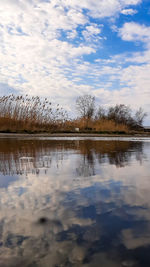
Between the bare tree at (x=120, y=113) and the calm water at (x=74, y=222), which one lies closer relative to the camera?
the calm water at (x=74, y=222)

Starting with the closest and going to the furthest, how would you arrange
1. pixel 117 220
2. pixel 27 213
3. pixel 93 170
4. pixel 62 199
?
pixel 117 220 < pixel 27 213 < pixel 62 199 < pixel 93 170

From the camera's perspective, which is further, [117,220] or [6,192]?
[6,192]

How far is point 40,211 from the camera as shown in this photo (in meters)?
2.51

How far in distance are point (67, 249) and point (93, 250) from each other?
195 mm

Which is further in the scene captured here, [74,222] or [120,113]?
[120,113]

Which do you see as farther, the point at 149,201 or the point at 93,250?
the point at 149,201

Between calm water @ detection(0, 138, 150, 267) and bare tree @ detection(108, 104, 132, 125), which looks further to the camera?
bare tree @ detection(108, 104, 132, 125)

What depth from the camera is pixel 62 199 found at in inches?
116

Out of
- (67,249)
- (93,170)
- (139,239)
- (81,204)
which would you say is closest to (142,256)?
(139,239)

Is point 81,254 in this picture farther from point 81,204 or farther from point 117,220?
point 81,204

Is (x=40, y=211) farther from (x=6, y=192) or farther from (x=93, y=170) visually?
(x=93, y=170)

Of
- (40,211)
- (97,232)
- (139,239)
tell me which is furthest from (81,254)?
(40,211)

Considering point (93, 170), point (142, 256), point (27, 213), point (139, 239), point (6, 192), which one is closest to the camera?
point (142, 256)

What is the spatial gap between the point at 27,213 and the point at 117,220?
0.93 metres
